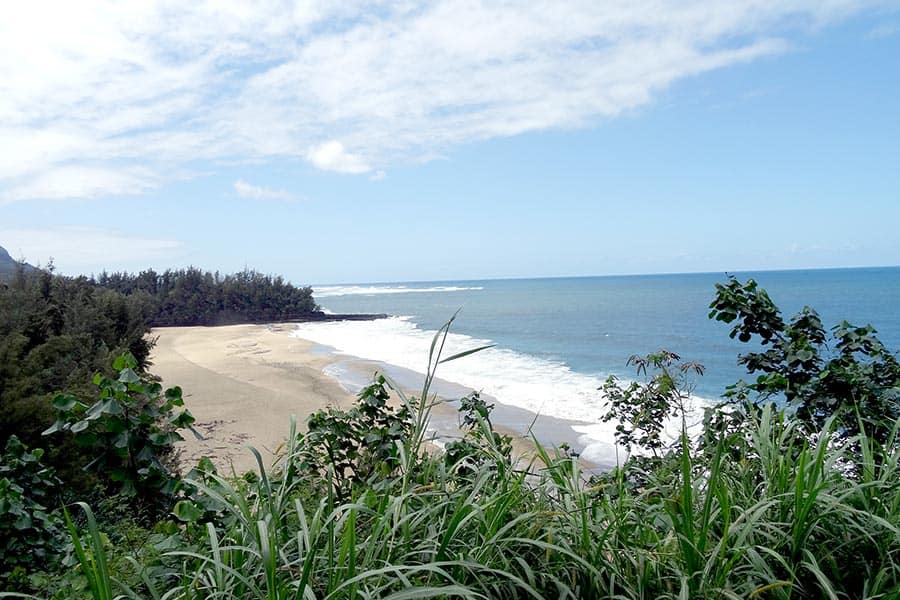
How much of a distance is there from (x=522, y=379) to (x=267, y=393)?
26.3 ft

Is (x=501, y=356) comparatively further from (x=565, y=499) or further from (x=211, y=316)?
(x=211, y=316)

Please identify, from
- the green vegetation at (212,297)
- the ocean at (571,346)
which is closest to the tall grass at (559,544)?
the ocean at (571,346)

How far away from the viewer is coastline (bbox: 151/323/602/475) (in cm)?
1088

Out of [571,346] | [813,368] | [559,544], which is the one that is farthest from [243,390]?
[571,346]

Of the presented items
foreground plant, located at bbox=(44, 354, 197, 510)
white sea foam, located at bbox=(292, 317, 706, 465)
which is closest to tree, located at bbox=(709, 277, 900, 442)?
white sea foam, located at bbox=(292, 317, 706, 465)

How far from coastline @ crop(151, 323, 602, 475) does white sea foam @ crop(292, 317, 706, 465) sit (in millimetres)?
566

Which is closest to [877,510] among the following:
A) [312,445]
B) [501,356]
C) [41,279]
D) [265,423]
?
[312,445]

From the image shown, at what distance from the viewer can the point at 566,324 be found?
41.9 m

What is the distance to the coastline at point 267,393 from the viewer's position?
35.7 feet

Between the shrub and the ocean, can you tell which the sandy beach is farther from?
the ocean

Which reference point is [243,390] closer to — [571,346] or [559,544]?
[559,544]

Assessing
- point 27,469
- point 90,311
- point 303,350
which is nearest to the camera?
point 27,469

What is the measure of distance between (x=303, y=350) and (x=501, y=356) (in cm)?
974

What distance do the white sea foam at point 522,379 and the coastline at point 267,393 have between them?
57 centimetres
